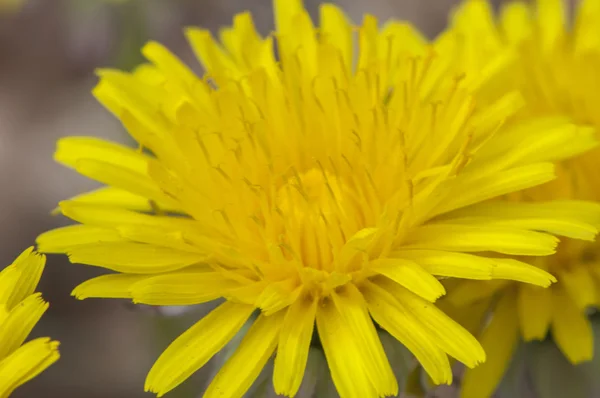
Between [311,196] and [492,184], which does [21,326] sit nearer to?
[311,196]

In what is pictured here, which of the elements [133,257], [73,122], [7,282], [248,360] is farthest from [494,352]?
[73,122]

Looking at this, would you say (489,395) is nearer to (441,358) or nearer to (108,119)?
(441,358)

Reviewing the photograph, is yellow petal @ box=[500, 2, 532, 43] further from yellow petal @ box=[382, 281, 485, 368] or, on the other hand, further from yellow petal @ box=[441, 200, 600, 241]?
yellow petal @ box=[382, 281, 485, 368]

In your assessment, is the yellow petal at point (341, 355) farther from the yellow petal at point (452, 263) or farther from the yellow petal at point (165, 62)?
the yellow petal at point (165, 62)

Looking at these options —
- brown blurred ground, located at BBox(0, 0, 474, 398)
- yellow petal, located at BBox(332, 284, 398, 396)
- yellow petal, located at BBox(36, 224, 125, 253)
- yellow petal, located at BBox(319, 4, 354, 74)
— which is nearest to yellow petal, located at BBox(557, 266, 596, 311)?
yellow petal, located at BBox(332, 284, 398, 396)

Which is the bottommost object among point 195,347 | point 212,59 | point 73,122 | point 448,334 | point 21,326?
point 448,334

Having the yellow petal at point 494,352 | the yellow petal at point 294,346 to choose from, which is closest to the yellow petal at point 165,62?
the yellow petal at point 294,346
